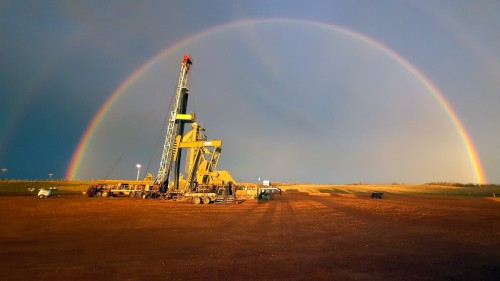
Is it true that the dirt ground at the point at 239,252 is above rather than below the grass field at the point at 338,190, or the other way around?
below

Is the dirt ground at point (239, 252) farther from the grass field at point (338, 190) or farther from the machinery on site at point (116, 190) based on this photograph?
the grass field at point (338, 190)

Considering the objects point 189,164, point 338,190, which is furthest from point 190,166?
point 338,190

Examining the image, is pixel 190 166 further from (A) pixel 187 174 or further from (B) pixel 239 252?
(B) pixel 239 252

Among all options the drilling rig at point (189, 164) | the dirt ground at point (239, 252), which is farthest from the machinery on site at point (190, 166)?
the dirt ground at point (239, 252)

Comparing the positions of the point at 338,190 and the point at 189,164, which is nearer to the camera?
the point at 189,164

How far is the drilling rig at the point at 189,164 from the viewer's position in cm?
4300

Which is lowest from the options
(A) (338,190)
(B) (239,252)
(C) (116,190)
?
(B) (239,252)

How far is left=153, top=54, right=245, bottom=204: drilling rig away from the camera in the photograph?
43000 mm

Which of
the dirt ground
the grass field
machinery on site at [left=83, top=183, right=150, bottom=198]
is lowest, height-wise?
the dirt ground

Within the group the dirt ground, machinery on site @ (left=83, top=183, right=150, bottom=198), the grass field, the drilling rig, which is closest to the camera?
the dirt ground

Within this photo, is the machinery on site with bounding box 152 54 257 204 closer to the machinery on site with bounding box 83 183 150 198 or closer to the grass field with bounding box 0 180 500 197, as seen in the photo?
the machinery on site with bounding box 83 183 150 198

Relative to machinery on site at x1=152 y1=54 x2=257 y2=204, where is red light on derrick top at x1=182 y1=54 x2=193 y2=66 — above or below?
above

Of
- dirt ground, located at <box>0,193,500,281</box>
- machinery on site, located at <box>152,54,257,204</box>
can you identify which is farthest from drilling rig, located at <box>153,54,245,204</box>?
dirt ground, located at <box>0,193,500,281</box>

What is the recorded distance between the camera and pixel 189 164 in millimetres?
47562
